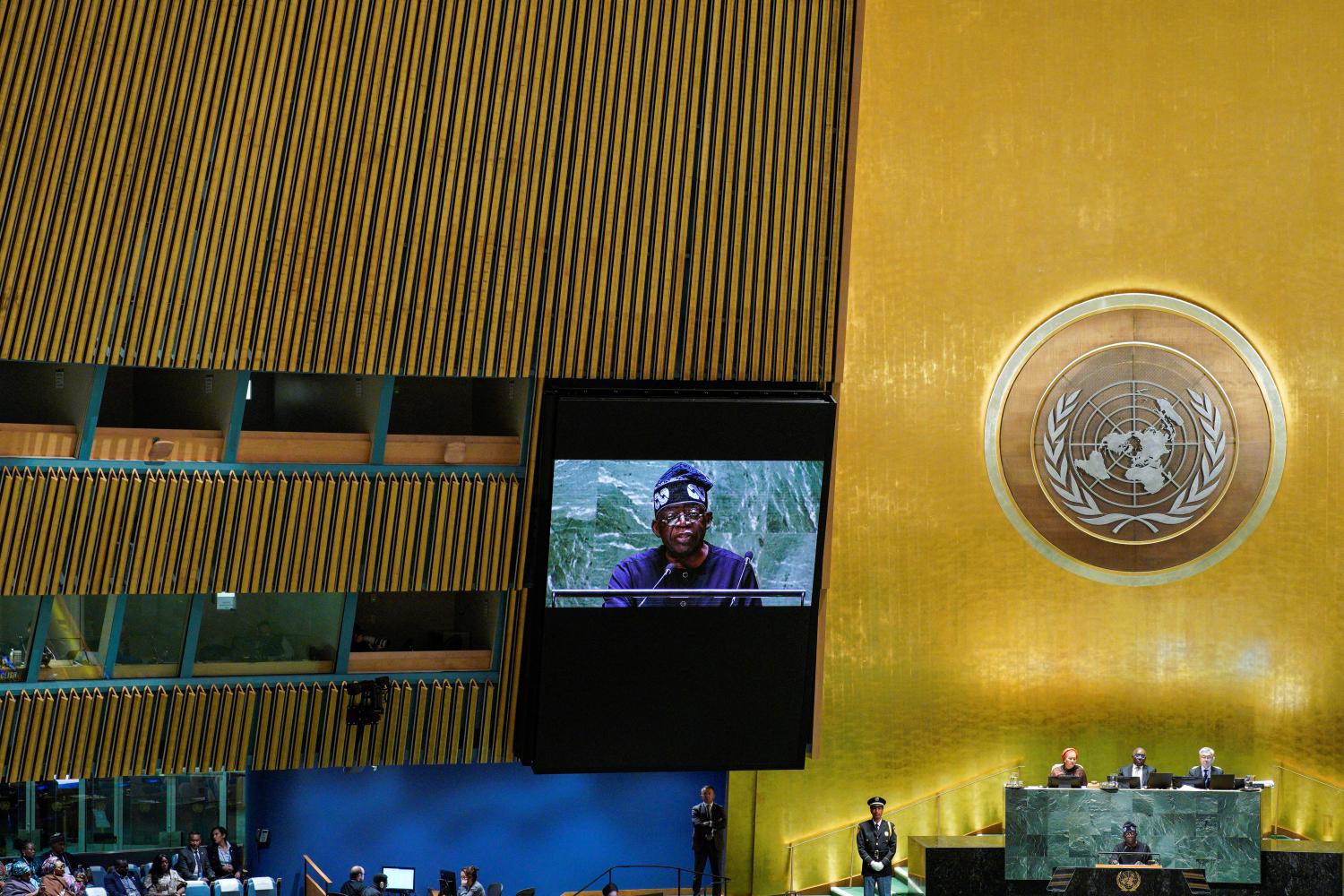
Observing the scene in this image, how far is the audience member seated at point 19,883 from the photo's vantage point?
45.6 feet

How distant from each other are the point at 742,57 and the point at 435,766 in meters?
7.59

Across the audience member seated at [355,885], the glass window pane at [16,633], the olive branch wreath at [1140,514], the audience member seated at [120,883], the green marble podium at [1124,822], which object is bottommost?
the audience member seated at [120,883]

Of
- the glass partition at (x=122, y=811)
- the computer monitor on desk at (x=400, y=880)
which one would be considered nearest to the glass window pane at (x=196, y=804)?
the glass partition at (x=122, y=811)

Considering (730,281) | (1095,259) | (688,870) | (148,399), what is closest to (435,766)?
(688,870)

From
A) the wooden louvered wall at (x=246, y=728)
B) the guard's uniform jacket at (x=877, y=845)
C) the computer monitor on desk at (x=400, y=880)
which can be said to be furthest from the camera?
the guard's uniform jacket at (x=877, y=845)

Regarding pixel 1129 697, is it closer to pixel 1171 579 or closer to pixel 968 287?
pixel 1171 579

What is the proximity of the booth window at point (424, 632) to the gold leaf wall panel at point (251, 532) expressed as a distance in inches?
29.1

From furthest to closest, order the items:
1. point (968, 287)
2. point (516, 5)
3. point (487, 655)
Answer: point (968, 287), point (487, 655), point (516, 5)

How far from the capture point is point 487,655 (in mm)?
15680

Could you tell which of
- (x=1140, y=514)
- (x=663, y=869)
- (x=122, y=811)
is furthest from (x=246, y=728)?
(x=1140, y=514)

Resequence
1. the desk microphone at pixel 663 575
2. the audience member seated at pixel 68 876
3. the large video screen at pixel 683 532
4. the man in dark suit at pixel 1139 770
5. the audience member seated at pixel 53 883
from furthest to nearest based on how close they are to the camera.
→ 1. the man in dark suit at pixel 1139 770
2. the desk microphone at pixel 663 575
3. the large video screen at pixel 683 532
4. the audience member seated at pixel 68 876
5. the audience member seated at pixel 53 883

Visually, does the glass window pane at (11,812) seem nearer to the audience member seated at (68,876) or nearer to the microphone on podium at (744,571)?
the audience member seated at (68,876)

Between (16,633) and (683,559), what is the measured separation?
597 centimetres

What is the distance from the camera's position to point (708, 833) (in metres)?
16.1
